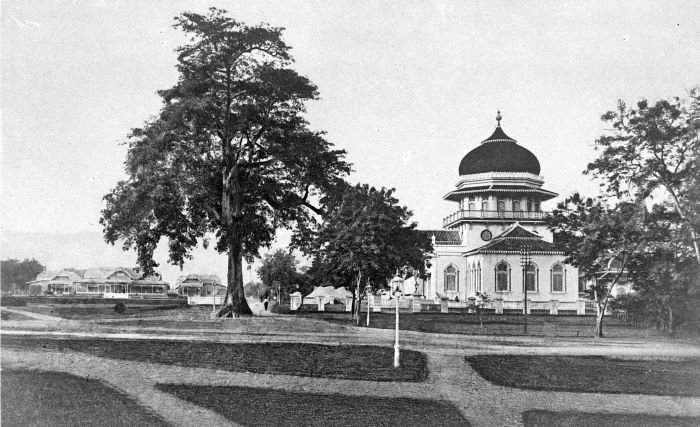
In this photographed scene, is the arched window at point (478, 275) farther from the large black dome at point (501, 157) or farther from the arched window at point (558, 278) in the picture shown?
the large black dome at point (501, 157)

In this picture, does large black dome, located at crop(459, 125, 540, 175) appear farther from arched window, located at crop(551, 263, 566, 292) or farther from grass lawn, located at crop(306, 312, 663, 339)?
grass lawn, located at crop(306, 312, 663, 339)

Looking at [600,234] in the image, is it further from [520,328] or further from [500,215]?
[500,215]

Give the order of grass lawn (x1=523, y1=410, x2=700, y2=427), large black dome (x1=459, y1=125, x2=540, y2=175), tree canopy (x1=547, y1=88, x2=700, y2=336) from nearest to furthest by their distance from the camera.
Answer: grass lawn (x1=523, y1=410, x2=700, y2=427) < tree canopy (x1=547, y1=88, x2=700, y2=336) < large black dome (x1=459, y1=125, x2=540, y2=175)

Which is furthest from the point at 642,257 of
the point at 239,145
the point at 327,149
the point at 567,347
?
the point at 239,145

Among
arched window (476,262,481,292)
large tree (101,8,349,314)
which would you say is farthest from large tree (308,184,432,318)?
arched window (476,262,481,292)

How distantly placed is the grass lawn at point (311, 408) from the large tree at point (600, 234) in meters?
14.9

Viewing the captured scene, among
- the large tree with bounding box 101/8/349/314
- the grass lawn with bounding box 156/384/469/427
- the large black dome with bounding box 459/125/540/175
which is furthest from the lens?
the large black dome with bounding box 459/125/540/175

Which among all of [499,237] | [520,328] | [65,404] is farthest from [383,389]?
[499,237]

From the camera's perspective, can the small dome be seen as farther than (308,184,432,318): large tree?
Yes

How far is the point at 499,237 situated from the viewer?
5597 centimetres

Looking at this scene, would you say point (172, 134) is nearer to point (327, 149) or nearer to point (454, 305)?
point (327, 149)

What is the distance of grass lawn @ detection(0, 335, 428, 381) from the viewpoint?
14898 millimetres

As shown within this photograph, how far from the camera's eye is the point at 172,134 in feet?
86.2

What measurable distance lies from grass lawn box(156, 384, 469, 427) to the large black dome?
151ft
